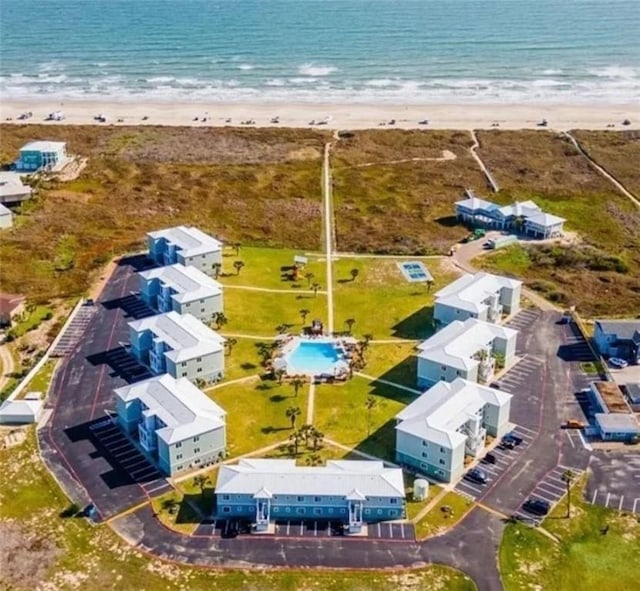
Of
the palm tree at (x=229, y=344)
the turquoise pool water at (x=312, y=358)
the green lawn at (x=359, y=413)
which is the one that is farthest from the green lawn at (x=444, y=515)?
the palm tree at (x=229, y=344)

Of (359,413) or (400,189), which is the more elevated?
(400,189)

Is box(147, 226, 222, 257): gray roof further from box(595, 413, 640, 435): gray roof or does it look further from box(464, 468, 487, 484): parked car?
box(595, 413, 640, 435): gray roof

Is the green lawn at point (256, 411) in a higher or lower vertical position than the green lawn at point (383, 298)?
Answer: lower

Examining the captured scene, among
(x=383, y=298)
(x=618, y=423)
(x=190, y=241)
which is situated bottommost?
(x=618, y=423)

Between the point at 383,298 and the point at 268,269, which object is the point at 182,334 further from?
the point at 383,298

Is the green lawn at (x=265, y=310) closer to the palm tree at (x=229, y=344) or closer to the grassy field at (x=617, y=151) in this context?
the palm tree at (x=229, y=344)

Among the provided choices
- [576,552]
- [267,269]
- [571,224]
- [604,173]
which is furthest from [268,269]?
[604,173]
